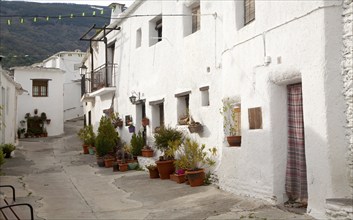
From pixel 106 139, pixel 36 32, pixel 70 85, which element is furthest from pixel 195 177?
pixel 36 32

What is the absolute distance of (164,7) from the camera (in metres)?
13.2

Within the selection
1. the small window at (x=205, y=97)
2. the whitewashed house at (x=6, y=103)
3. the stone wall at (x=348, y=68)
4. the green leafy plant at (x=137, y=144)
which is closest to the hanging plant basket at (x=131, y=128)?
the green leafy plant at (x=137, y=144)

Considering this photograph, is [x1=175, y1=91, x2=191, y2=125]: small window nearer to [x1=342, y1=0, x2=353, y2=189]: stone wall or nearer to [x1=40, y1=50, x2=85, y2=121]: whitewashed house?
[x1=342, y1=0, x2=353, y2=189]: stone wall

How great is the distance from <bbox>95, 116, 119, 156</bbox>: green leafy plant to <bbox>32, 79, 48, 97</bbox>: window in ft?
52.1

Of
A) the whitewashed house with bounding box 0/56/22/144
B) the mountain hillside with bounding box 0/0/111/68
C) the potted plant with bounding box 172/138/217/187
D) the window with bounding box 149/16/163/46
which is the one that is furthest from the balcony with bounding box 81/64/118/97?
the mountain hillside with bounding box 0/0/111/68

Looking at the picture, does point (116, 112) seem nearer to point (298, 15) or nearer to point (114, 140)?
point (114, 140)

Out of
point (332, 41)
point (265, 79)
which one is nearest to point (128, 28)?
point (265, 79)

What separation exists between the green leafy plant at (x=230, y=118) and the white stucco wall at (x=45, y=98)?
2374 cm

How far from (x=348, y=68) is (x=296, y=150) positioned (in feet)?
6.41

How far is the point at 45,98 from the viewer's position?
99.8ft

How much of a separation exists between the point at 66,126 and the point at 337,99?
3088 cm

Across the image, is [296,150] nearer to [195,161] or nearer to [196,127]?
[195,161]

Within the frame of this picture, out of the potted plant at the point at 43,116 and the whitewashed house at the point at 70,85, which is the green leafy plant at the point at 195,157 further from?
the whitewashed house at the point at 70,85

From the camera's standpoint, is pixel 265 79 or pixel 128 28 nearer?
pixel 265 79
